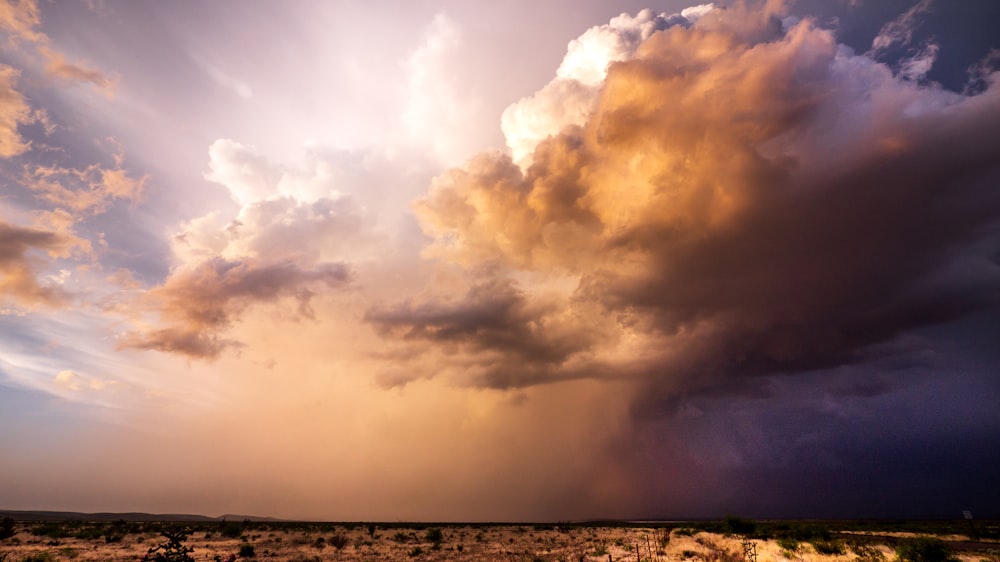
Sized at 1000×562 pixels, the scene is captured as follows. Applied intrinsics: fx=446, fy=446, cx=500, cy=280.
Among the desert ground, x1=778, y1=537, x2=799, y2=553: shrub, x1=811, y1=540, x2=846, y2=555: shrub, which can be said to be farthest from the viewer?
x1=778, y1=537, x2=799, y2=553: shrub

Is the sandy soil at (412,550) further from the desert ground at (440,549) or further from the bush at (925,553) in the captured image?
the bush at (925,553)

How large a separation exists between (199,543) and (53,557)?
16.9 m

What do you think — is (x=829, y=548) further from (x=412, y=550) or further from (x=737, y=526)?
(x=412, y=550)

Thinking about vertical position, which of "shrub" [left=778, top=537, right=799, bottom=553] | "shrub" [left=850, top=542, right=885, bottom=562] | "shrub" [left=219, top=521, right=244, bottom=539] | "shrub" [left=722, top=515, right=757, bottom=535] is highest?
"shrub" [left=850, top=542, right=885, bottom=562]

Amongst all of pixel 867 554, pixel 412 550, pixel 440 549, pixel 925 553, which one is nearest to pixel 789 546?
pixel 867 554

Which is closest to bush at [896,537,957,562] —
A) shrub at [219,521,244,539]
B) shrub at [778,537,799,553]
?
shrub at [778,537,799,553]

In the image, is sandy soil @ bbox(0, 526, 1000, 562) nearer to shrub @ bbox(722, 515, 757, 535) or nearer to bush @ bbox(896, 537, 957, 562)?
bush @ bbox(896, 537, 957, 562)

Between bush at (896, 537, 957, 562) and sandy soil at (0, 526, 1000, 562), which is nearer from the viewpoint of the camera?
bush at (896, 537, 957, 562)

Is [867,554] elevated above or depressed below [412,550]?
above

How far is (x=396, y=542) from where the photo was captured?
190ft

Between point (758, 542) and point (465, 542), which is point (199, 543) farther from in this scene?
point (758, 542)

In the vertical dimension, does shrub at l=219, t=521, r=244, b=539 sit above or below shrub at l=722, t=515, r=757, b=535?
below

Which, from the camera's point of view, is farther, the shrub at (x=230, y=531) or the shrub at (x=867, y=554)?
the shrub at (x=230, y=531)

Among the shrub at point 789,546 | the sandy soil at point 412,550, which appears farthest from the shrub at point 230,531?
the shrub at point 789,546
